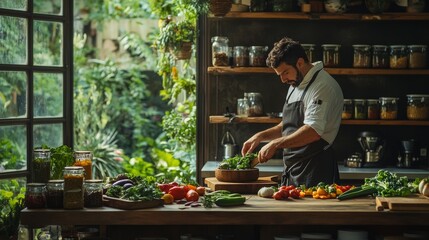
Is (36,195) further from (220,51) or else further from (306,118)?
(220,51)

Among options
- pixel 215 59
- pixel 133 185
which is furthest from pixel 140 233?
pixel 215 59

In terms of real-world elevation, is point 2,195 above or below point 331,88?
below

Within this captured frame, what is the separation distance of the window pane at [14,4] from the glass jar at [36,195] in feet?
6.79

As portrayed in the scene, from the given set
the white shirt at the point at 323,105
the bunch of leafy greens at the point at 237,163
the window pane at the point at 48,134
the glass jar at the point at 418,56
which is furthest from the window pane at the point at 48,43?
the glass jar at the point at 418,56

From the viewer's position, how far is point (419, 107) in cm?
697

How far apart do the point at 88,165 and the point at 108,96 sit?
5.27 metres

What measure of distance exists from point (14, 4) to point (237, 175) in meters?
2.24

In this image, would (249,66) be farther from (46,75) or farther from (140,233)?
(140,233)

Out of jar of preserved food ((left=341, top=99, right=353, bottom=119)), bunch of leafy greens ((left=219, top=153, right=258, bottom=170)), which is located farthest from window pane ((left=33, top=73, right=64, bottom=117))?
jar of preserved food ((left=341, top=99, right=353, bottom=119))

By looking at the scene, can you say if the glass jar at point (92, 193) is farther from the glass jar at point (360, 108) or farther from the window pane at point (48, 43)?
the glass jar at point (360, 108)

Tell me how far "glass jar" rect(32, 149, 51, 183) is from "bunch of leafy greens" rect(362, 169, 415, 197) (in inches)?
75.2

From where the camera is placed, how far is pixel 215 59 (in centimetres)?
701

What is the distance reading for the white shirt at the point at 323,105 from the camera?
225 inches

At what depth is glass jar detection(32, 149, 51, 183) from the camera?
4.70 meters
